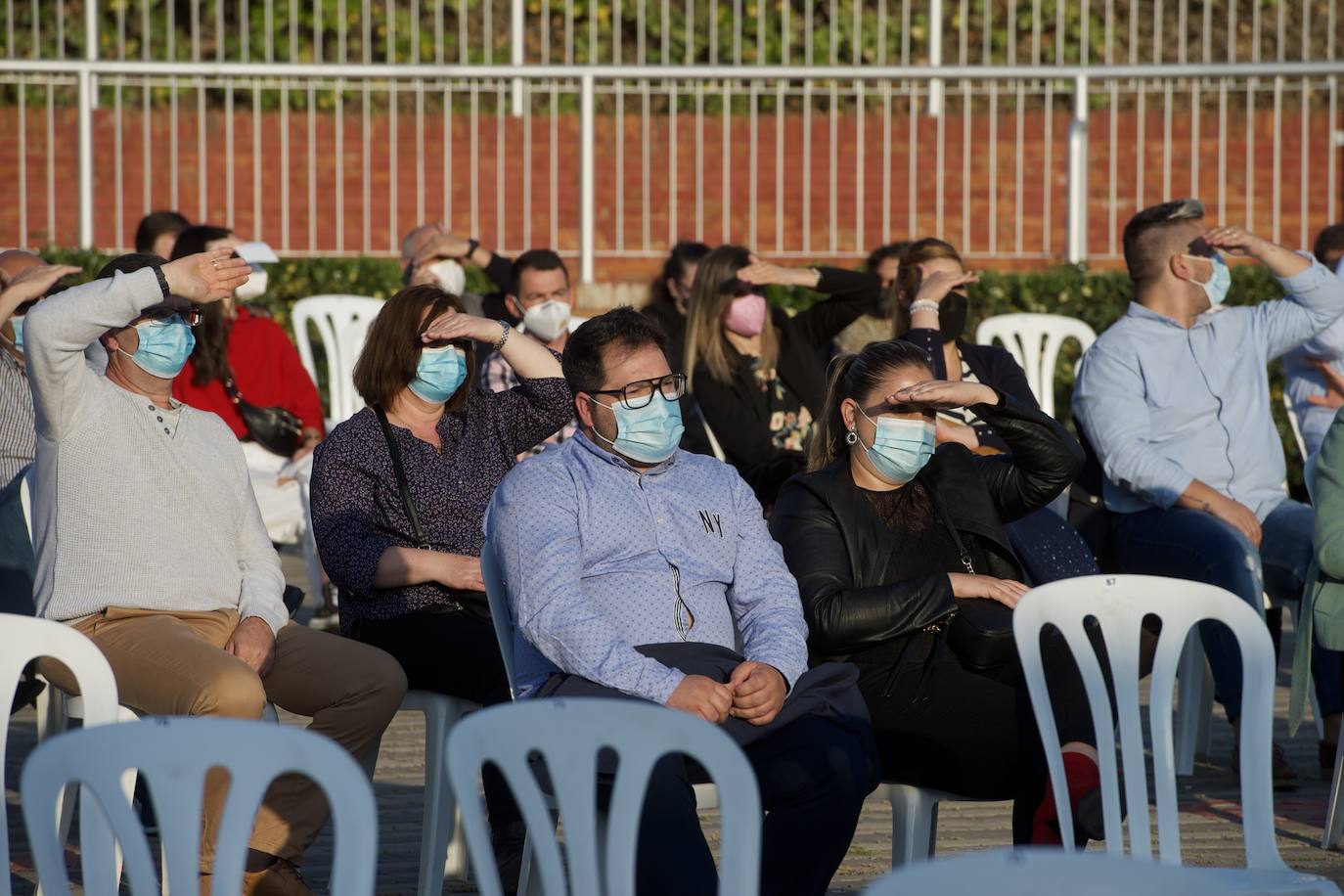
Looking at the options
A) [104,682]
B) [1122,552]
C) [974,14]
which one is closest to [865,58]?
[974,14]

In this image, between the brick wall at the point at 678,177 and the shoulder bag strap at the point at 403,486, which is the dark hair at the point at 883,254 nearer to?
the brick wall at the point at 678,177

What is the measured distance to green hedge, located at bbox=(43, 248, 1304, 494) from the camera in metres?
9.76

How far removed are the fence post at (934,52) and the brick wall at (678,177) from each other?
142mm

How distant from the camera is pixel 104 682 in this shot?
3.36 metres

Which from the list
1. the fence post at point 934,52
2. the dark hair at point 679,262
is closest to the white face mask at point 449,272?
the dark hair at point 679,262

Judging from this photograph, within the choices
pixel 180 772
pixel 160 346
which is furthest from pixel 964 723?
pixel 160 346

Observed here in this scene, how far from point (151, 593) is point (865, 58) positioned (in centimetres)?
947

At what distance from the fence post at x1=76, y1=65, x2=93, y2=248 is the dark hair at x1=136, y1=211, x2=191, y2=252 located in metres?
2.36

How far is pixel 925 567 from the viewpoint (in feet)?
14.8

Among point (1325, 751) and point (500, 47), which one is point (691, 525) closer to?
point (1325, 751)

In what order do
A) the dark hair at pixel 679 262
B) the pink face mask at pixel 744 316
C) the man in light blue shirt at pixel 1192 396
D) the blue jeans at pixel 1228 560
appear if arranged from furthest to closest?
the dark hair at pixel 679 262, the pink face mask at pixel 744 316, the man in light blue shirt at pixel 1192 396, the blue jeans at pixel 1228 560

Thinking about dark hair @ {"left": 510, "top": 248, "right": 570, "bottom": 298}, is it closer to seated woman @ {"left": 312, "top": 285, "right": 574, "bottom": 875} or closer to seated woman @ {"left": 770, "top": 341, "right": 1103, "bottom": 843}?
seated woman @ {"left": 312, "top": 285, "right": 574, "bottom": 875}

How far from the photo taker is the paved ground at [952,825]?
4.79 meters

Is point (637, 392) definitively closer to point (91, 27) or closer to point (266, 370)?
point (266, 370)
